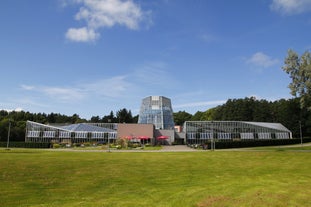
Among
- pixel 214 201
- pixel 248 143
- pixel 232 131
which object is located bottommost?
pixel 248 143

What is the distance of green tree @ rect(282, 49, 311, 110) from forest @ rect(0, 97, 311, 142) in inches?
1175

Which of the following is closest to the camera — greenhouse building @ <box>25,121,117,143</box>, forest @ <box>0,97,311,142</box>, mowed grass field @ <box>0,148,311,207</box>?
mowed grass field @ <box>0,148,311,207</box>

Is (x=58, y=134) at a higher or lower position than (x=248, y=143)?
higher

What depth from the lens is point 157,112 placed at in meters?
88.8

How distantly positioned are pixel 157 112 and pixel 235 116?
35.0m

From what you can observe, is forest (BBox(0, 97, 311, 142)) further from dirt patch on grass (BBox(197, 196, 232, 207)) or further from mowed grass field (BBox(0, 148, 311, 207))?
dirt patch on grass (BBox(197, 196, 232, 207))

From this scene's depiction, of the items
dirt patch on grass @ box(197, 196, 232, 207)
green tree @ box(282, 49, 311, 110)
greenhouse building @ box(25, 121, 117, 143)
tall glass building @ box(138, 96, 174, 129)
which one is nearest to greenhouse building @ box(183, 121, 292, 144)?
tall glass building @ box(138, 96, 174, 129)

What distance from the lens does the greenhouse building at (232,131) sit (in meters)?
68.6

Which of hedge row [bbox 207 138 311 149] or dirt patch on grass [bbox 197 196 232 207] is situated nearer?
dirt patch on grass [bbox 197 196 232 207]

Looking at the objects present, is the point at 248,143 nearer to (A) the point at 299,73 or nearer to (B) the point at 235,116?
(A) the point at 299,73

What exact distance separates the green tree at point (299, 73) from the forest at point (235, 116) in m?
29.8

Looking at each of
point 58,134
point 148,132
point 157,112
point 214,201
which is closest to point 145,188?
point 214,201

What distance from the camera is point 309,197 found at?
33.8 feet

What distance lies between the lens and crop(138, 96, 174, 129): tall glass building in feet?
285
